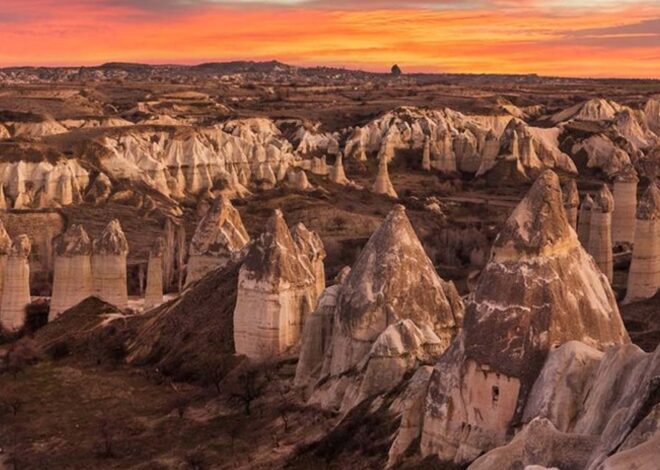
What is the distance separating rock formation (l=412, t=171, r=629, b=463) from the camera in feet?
59.7

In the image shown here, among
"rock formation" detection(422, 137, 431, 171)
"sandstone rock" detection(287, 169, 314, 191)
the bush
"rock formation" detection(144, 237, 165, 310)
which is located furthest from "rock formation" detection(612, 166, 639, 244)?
"rock formation" detection(422, 137, 431, 171)

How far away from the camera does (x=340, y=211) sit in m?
74.1

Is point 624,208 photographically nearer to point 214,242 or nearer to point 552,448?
point 214,242

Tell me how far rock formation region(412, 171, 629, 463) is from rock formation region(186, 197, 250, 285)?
74.8 feet

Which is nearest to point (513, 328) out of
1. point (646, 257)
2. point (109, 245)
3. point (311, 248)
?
point (311, 248)

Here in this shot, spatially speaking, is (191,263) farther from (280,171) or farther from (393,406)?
(280,171)

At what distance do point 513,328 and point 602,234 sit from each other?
29.3 m

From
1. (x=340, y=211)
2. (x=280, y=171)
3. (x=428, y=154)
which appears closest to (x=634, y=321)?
(x=340, y=211)

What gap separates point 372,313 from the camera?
26250mm

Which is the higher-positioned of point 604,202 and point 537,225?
point 537,225

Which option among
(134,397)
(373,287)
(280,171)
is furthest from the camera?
(280,171)

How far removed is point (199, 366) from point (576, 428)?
17.8 m

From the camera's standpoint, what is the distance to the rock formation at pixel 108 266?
4134cm

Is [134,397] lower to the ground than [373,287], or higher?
lower
